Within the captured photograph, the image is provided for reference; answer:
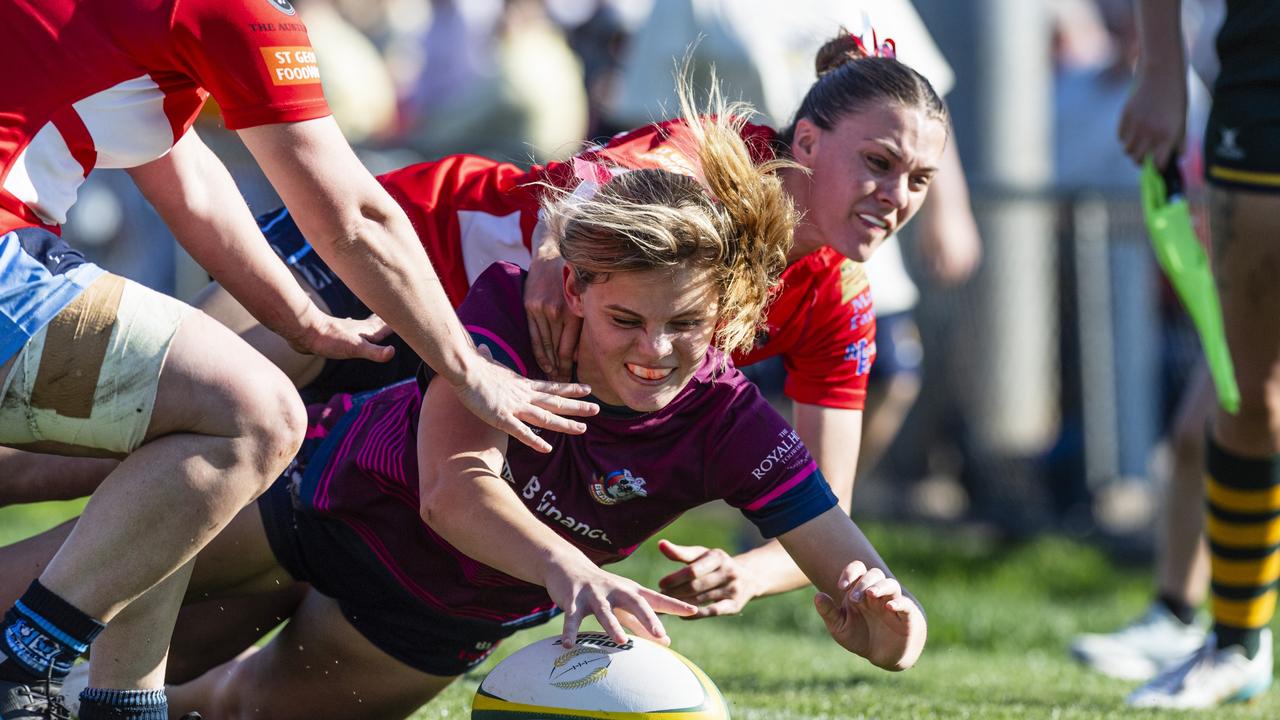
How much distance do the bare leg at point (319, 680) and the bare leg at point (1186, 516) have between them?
105 inches

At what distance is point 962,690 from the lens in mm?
4730

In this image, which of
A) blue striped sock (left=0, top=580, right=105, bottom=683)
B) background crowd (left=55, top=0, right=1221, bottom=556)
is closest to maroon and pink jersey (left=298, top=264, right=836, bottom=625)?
blue striped sock (left=0, top=580, right=105, bottom=683)

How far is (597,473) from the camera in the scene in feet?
11.3

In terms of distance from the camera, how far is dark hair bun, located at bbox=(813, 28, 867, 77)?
4.13 m

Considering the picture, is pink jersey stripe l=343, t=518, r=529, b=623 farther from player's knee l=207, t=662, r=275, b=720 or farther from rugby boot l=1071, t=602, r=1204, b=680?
rugby boot l=1071, t=602, r=1204, b=680

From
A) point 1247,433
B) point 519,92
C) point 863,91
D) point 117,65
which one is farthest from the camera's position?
point 519,92

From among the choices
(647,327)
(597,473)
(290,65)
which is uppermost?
(290,65)

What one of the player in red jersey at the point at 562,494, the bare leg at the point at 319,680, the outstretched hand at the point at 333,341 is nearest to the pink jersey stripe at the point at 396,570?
the player in red jersey at the point at 562,494

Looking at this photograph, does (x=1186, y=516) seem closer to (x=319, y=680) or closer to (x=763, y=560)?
(x=763, y=560)

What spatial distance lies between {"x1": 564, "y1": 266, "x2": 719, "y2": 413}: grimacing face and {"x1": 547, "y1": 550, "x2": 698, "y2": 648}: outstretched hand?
432 mm

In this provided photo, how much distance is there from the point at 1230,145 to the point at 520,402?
92.2 inches

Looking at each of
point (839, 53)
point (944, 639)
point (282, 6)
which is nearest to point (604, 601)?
point (282, 6)

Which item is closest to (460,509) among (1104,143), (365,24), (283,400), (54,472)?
(283,400)

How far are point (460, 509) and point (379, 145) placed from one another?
5305 millimetres
